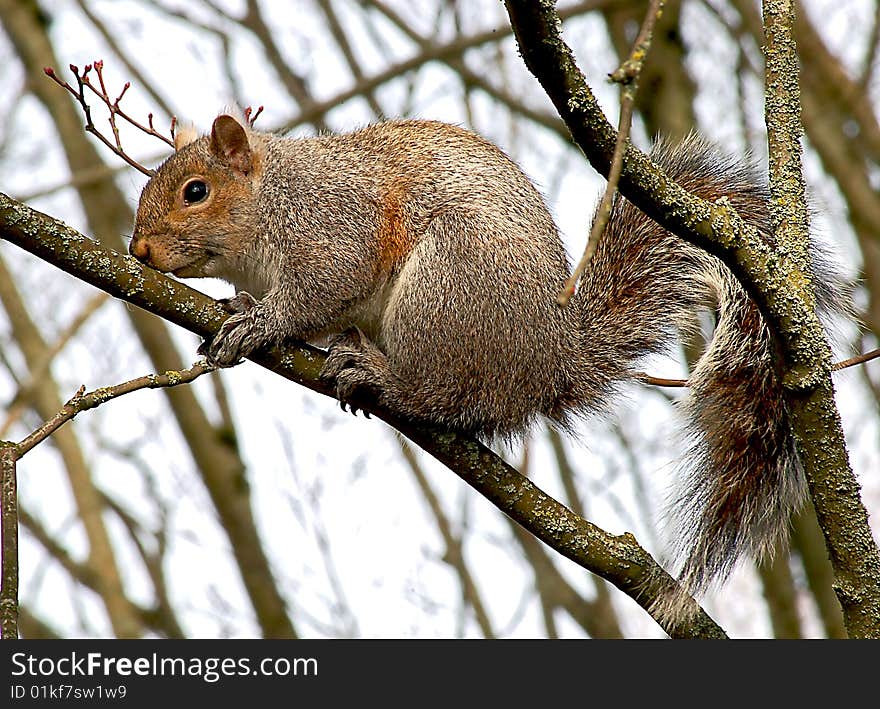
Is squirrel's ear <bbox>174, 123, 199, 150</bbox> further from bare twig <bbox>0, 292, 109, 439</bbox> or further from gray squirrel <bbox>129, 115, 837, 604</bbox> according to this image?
bare twig <bbox>0, 292, 109, 439</bbox>

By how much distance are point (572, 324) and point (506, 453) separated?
0.42 metres

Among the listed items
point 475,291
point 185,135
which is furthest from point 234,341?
point 185,135

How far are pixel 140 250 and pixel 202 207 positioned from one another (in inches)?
9.2

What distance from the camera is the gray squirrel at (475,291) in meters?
3.00

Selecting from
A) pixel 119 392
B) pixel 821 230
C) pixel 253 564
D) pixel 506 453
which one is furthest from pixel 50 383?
pixel 821 230

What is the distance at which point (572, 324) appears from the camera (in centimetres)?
326

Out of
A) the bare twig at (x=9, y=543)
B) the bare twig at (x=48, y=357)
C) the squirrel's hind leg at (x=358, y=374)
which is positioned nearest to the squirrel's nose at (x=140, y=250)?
the squirrel's hind leg at (x=358, y=374)

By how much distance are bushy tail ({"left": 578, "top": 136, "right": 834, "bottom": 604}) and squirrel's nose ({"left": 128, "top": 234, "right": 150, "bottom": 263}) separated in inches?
50.8

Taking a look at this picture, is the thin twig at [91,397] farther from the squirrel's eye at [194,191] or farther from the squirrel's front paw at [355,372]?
the squirrel's eye at [194,191]

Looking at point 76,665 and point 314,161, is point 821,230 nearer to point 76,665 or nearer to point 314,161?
point 314,161

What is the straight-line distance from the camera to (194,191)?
3.40 metres

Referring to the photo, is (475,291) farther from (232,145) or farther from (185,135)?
(185,135)

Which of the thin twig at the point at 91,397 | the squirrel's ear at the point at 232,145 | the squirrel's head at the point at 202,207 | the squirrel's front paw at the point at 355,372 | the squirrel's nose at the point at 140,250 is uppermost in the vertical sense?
the squirrel's ear at the point at 232,145

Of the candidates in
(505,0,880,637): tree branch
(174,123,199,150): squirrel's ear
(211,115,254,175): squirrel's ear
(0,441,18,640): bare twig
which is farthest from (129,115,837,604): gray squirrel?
(0,441,18,640): bare twig
